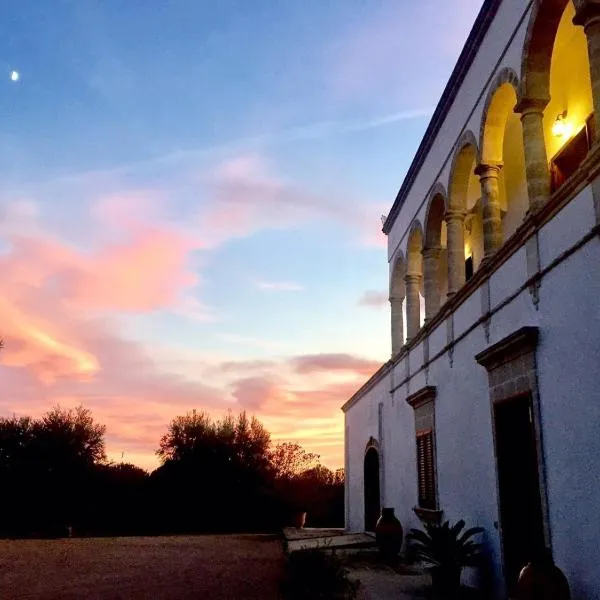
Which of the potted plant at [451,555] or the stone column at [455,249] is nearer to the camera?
the potted plant at [451,555]

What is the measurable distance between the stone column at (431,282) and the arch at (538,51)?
4.70 meters

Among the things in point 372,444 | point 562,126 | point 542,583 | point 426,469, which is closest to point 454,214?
point 562,126

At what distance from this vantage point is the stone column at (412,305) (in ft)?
43.0

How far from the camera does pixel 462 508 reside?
8.91m

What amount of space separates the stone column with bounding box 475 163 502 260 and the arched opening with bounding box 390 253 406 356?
5.65 m

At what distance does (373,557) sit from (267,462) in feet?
61.4

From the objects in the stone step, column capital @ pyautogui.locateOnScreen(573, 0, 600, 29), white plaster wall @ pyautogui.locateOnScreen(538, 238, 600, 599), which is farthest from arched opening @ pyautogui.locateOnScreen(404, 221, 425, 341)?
column capital @ pyautogui.locateOnScreen(573, 0, 600, 29)

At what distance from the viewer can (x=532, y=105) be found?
7207 millimetres

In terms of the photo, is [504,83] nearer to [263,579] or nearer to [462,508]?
[462,508]

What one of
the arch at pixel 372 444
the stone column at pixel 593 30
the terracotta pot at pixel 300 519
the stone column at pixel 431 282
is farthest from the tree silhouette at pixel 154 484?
the stone column at pixel 593 30

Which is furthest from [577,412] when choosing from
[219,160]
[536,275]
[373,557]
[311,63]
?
[219,160]

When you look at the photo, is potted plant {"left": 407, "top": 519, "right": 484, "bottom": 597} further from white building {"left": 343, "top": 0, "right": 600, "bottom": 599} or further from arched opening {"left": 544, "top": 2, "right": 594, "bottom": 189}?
arched opening {"left": 544, "top": 2, "right": 594, "bottom": 189}

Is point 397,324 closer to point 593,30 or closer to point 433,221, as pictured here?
point 433,221

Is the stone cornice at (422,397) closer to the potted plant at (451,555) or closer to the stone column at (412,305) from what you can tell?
the stone column at (412,305)
